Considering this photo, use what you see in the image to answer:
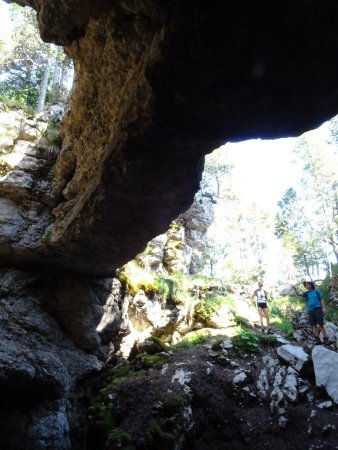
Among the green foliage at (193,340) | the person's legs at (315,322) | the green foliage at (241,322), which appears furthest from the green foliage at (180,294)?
the person's legs at (315,322)

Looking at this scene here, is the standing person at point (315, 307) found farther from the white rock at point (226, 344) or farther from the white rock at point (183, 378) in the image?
the white rock at point (183, 378)

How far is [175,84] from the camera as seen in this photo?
3506mm

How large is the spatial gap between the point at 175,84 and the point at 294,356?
7.73 metres

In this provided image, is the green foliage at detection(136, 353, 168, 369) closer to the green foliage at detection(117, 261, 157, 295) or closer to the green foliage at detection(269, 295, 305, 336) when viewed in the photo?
the green foliage at detection(117, 261, 157, 295)

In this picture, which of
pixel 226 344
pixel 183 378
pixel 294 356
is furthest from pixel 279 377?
pixel 183 378

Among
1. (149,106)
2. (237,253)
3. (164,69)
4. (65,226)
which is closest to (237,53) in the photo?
(164,69)

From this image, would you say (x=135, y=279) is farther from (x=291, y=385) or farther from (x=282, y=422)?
(x=282, y=422)

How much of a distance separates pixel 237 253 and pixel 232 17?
117 ft

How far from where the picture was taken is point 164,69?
3.37 m

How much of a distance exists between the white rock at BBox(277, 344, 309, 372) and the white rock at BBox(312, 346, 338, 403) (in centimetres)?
32

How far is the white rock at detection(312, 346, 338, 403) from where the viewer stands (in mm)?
7125

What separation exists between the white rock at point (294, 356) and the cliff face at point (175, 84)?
5297 mm

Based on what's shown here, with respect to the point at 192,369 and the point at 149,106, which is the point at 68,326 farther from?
the point at 149,106

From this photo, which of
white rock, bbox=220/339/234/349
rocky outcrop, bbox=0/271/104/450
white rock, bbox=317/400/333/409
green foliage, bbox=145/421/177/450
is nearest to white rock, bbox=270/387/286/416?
white rock, bbox=317/400/333/409
